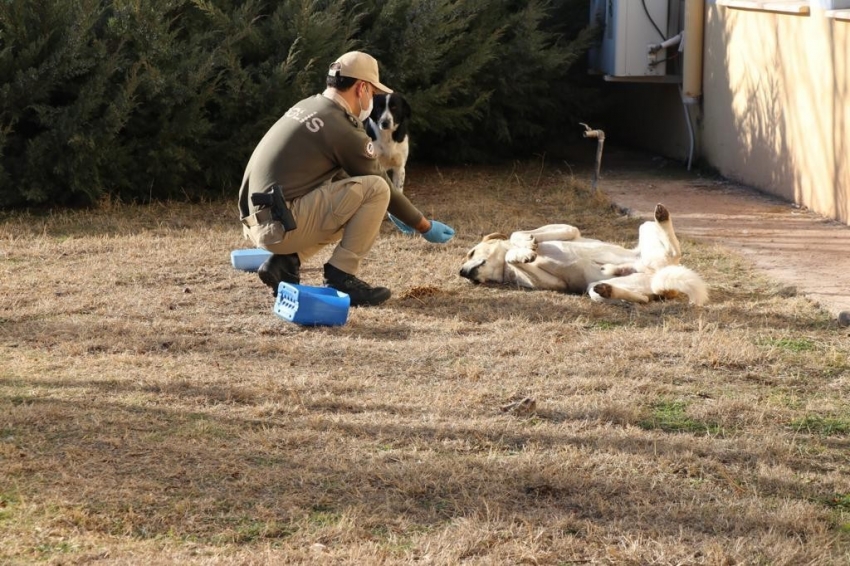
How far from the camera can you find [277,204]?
5.52m

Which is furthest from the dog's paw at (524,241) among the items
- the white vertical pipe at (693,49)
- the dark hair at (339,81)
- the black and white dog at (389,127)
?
the white vertical pipe at (693,49)

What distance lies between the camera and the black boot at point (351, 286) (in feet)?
19.1

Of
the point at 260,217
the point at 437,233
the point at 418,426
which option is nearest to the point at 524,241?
the point at 437,233

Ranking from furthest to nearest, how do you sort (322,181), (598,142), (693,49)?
1. (693,49)
2. (598,142)
3. (322,181)

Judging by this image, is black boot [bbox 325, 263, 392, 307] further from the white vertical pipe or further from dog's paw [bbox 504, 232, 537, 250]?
the white vertical pipe

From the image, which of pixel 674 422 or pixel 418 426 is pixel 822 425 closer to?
pixel 674 422

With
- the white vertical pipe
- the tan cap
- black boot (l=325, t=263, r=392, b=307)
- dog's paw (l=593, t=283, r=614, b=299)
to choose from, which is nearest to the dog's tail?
dog's paw (l=593, t=283, r=614, b=299)

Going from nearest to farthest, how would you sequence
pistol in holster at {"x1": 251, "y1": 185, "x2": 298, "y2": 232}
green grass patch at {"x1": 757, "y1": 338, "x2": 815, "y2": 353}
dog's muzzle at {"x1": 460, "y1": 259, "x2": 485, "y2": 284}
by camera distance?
green grass patch at {"x1": 757, "y1": 338, "x2": 815, "y2": 353} → pistol in holster at {"x1": 251, "y1": 185, "x2": 298, "y2": 232} → dog's muzzle at {"x1": 460, "y1": 259, "x2": 485, "y2": 284}

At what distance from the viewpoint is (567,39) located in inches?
461

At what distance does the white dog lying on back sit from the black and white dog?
7.35 ft

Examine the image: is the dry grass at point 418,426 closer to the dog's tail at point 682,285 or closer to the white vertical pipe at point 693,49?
the dog's tail at point 682,285

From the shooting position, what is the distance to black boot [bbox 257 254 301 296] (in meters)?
5.87

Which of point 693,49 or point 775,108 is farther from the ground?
point 693,49

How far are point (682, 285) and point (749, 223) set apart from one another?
255 cm
